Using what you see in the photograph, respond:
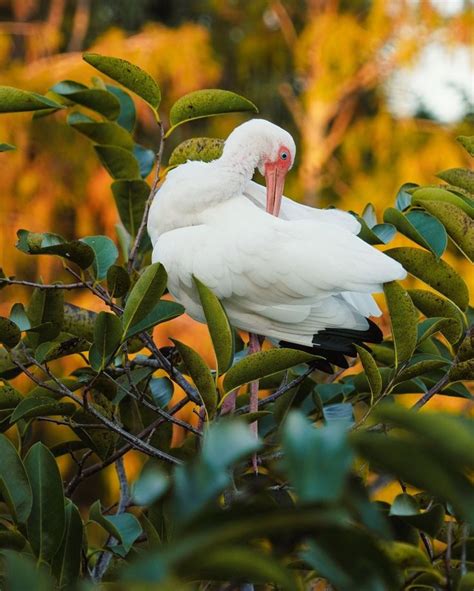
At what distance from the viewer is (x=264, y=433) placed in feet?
7.16

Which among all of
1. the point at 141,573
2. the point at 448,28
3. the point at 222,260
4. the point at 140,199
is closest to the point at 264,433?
the point at 222,260

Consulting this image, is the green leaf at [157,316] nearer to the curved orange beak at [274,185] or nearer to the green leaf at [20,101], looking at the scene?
the green leaf at [20,101]

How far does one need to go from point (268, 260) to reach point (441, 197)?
18.7 inches

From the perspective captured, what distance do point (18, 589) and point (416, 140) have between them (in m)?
8.73

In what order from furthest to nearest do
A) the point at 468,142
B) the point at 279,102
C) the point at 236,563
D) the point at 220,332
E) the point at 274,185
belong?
the point at 279,102
the point at 274,185
the point at 468,142
the point at 220,332
the point at 236,563

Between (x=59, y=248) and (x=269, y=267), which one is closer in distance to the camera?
(x=59, y=248)

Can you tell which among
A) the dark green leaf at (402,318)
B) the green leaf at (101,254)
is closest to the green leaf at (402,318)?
the dark green leaf at (402,318)

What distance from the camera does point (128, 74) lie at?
1.92m

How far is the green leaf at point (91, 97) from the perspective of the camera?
6.82 feet

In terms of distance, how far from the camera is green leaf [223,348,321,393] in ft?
5.06

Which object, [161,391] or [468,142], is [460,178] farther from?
[161,391]

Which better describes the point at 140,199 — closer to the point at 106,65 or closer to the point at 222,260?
the point at 222,260

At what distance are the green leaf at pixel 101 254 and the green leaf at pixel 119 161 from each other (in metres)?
0.34

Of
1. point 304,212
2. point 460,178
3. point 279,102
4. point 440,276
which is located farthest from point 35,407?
point 279,102
